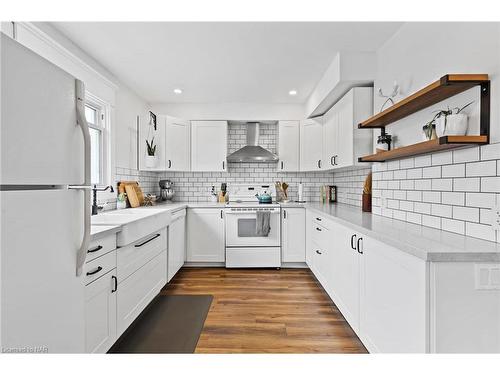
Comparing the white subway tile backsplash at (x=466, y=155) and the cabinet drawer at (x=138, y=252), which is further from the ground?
the white subway tile backsplash at (x=466, y=155)

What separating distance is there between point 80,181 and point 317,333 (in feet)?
6.73

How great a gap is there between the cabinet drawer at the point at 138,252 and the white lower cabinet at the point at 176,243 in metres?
0.24

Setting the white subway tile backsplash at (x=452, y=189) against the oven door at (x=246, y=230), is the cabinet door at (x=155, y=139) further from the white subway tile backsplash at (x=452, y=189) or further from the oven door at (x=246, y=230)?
the white subway tile backsplash at (x=452, y=189)

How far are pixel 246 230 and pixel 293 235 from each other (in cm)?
68

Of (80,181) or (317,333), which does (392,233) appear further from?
(80,181)

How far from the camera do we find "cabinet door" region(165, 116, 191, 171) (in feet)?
13.6

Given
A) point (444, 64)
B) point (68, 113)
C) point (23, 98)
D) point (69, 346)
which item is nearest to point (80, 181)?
point (68, 113)

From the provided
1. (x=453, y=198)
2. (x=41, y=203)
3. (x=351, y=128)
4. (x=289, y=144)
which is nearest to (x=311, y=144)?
(x=289, y=144)

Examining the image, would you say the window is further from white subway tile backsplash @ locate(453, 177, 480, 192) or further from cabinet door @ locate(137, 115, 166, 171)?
white subway tile backsplash @ locate(453, 177, 480, 192)

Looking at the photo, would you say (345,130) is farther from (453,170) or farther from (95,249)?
(95,249)

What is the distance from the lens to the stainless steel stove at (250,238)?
3.89 meters

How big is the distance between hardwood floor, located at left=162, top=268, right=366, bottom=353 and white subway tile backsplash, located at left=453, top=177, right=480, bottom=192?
1310mm

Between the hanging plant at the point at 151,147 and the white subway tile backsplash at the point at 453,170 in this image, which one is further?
the hanging plant at the point at 151,147

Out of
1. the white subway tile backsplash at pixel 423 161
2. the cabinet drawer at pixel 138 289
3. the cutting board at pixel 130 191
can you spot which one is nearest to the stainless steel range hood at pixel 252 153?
the cutting board at pixel 130 191
